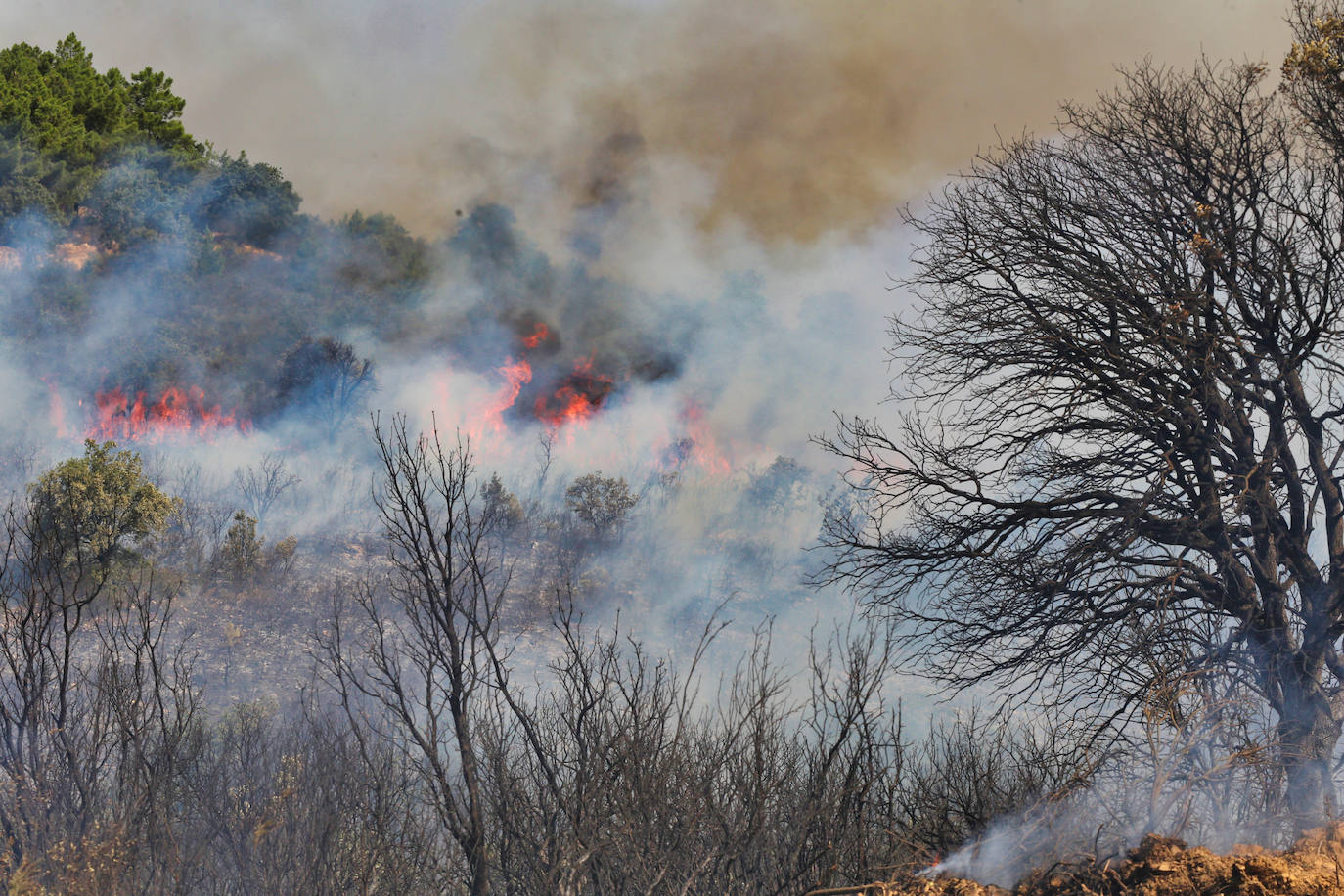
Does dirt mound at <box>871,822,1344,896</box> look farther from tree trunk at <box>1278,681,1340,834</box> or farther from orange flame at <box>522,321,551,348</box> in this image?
orange flame at <box>522,321,551,348</box>

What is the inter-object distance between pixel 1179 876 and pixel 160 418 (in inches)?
2164

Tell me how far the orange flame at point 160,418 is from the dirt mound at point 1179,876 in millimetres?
51771

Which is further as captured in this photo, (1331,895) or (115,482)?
(115,482)

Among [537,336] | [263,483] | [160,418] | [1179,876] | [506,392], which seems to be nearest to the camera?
[1179,876]

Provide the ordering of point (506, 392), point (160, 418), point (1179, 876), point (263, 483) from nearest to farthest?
point (1179, 876), point (160, 418), point (263, 483), point (506, 392)

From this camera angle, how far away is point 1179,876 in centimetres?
539

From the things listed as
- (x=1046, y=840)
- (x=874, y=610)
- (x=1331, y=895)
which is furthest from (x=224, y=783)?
(x=1331, y=895)

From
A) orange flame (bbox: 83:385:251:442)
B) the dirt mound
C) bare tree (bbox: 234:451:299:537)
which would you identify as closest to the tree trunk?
the dirt mound

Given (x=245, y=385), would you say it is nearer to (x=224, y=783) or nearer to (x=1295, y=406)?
(x=224, y=783)

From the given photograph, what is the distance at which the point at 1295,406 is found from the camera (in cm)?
823

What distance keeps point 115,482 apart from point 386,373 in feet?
114

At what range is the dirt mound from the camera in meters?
5.13

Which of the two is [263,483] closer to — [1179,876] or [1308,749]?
[1308,749]

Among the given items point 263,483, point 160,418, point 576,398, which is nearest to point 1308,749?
point 263,483
